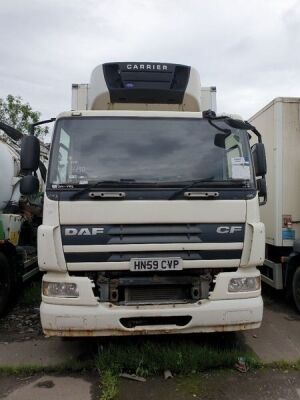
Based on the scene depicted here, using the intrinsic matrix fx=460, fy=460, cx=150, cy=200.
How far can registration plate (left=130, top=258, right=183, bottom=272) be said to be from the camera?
13.8 ft

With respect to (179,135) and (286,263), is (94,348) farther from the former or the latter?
(286,263)

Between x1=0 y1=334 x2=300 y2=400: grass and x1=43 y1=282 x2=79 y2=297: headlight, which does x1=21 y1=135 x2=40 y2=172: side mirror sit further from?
x1=0 y1=334 x2=300 y2=400: grass

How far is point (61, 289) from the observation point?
4.20m

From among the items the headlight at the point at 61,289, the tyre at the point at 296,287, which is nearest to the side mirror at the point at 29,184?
the headlight at the point at 61,289

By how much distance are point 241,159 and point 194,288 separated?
1342 millimetres

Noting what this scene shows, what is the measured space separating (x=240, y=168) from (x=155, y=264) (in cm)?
126

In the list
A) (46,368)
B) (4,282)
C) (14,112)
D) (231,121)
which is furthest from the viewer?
(14,112)

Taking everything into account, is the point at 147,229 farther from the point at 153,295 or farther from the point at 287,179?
the point at 287,179

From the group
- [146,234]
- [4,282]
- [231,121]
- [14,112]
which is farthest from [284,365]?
[14,112]

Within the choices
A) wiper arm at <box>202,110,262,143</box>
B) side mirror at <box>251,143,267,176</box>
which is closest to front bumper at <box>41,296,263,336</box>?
side mirror at <box>251,143,267,176</box>

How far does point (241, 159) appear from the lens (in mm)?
4539

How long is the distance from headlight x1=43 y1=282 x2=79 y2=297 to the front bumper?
99 millimetres

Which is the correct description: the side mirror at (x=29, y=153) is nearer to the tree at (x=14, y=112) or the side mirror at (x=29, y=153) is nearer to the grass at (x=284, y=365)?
the grass at (x=284, y=365)

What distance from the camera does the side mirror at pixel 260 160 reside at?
4688 mm
